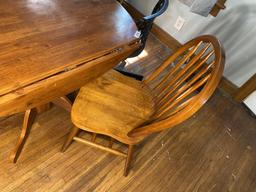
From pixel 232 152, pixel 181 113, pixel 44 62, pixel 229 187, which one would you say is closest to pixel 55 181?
pixel 44 62

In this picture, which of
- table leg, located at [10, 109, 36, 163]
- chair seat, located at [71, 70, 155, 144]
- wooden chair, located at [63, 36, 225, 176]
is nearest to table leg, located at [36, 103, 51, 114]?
table leg, located at [10, 109, 36, 163]

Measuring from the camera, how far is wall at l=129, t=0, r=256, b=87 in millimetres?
1976

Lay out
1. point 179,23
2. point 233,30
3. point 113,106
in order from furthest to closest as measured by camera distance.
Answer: point 179,23 < point 233,30 < point 113,106

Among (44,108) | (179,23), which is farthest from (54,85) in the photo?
(179,23)

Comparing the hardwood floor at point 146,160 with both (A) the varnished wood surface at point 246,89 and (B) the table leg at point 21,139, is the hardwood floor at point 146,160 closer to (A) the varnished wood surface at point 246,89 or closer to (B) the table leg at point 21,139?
(B) the table leg at point 21,139

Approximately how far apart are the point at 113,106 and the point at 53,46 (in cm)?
42

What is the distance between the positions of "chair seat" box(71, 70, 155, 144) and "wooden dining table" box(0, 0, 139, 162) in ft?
0.44

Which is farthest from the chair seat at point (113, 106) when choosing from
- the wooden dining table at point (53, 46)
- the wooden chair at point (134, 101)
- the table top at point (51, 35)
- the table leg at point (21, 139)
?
the table leg at point (21, 139)

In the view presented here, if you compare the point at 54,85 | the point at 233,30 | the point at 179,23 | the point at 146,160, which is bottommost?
the point at 146,160

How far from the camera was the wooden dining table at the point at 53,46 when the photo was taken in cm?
73

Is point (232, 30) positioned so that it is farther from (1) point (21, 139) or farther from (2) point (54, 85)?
(1) point (21, 139)

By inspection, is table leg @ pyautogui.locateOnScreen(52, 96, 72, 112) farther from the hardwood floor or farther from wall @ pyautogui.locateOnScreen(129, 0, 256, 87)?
wall @ pyautogui.locateOnScreen(129, 0, 256, 87)

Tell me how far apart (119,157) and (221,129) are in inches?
40.6

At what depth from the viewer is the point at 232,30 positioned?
82.0 inches
